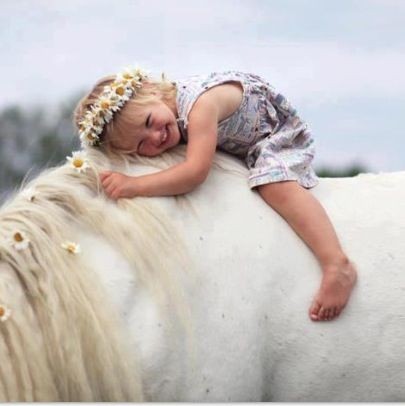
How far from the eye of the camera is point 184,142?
1.78 meters

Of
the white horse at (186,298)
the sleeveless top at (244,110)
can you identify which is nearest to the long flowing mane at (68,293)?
the white horse at (186,298)

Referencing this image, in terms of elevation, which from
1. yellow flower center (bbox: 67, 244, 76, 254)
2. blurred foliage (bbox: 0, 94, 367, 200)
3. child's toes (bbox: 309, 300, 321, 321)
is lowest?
blurred foliage (bbox: 0, 94, 367, 200)

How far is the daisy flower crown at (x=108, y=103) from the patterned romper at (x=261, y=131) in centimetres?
10

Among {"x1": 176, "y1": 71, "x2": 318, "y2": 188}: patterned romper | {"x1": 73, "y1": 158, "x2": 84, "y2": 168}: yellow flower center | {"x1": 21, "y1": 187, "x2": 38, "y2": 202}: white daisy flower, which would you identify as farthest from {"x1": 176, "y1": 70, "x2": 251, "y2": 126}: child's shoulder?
{"x1": 21, "y1": 187, "x2": 38, "y2": 202}: white daisy flower

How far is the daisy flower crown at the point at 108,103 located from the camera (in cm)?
168

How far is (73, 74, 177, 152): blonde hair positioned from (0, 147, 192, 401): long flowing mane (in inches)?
6.5

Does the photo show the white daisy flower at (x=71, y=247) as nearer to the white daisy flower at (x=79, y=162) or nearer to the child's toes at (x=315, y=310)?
the white daisy flower at (x=79, y=162)

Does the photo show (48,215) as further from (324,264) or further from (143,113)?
(324,264)

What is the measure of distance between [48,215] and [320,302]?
511 mm

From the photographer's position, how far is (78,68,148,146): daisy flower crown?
5.52 ft

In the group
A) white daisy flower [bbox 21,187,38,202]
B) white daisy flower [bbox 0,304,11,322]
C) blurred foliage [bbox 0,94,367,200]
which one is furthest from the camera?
→ blurred foliage [bbox 0,94,367,200]

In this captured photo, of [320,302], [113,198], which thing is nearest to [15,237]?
[113,198]

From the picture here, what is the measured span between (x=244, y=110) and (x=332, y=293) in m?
0.41

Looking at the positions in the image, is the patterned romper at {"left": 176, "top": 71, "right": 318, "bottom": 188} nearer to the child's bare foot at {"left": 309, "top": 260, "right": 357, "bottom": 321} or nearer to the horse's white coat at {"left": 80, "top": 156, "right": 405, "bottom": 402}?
the horse's white coat at {"left": 80, "top": 156, "right": 405, "bottom": 402}
